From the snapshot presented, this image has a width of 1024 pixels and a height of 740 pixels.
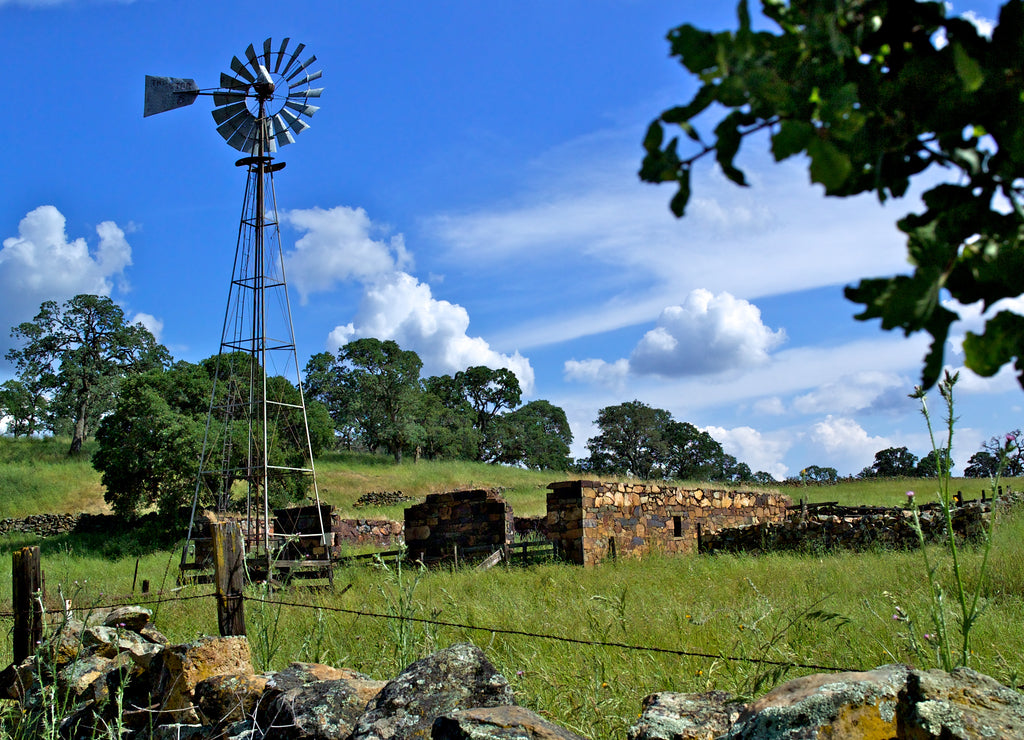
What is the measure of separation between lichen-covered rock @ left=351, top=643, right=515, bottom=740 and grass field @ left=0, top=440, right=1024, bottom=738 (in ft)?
0.70

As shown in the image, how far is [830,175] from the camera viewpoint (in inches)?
37.3

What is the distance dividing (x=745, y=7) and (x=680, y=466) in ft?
216

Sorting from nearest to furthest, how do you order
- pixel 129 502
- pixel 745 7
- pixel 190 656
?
pixel 745 7 → pixel 190 656 → pixel 129 502

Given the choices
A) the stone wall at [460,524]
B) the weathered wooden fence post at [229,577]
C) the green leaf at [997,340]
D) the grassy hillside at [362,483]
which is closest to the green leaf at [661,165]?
the green leaf at [997,340]

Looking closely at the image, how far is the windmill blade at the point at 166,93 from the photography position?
699 inches

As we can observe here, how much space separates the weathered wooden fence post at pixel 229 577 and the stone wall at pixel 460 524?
9.21m

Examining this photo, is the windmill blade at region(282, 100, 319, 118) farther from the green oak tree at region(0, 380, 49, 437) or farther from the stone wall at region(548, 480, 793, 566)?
the green oak tree at region(0, 380, 49, 437)

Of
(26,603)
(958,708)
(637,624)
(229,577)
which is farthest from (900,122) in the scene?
(26,603)

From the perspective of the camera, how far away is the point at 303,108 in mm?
18234

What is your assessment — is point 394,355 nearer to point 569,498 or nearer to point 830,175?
point 569,498

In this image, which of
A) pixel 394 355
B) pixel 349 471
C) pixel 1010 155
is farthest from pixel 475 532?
pixel 394 355

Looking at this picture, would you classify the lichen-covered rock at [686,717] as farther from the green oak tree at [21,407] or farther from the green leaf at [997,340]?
the green oak tree at [21,407]

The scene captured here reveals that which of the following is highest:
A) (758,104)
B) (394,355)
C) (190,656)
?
(394,355)

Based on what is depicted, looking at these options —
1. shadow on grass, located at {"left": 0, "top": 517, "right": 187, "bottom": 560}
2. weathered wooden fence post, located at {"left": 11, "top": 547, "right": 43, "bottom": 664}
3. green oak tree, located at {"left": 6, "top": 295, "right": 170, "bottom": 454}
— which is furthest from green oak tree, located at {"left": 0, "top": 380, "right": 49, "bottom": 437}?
weathered wooden fence post, located at {"left": 11, "top": 547, "right": 43, "bottom": 664}
